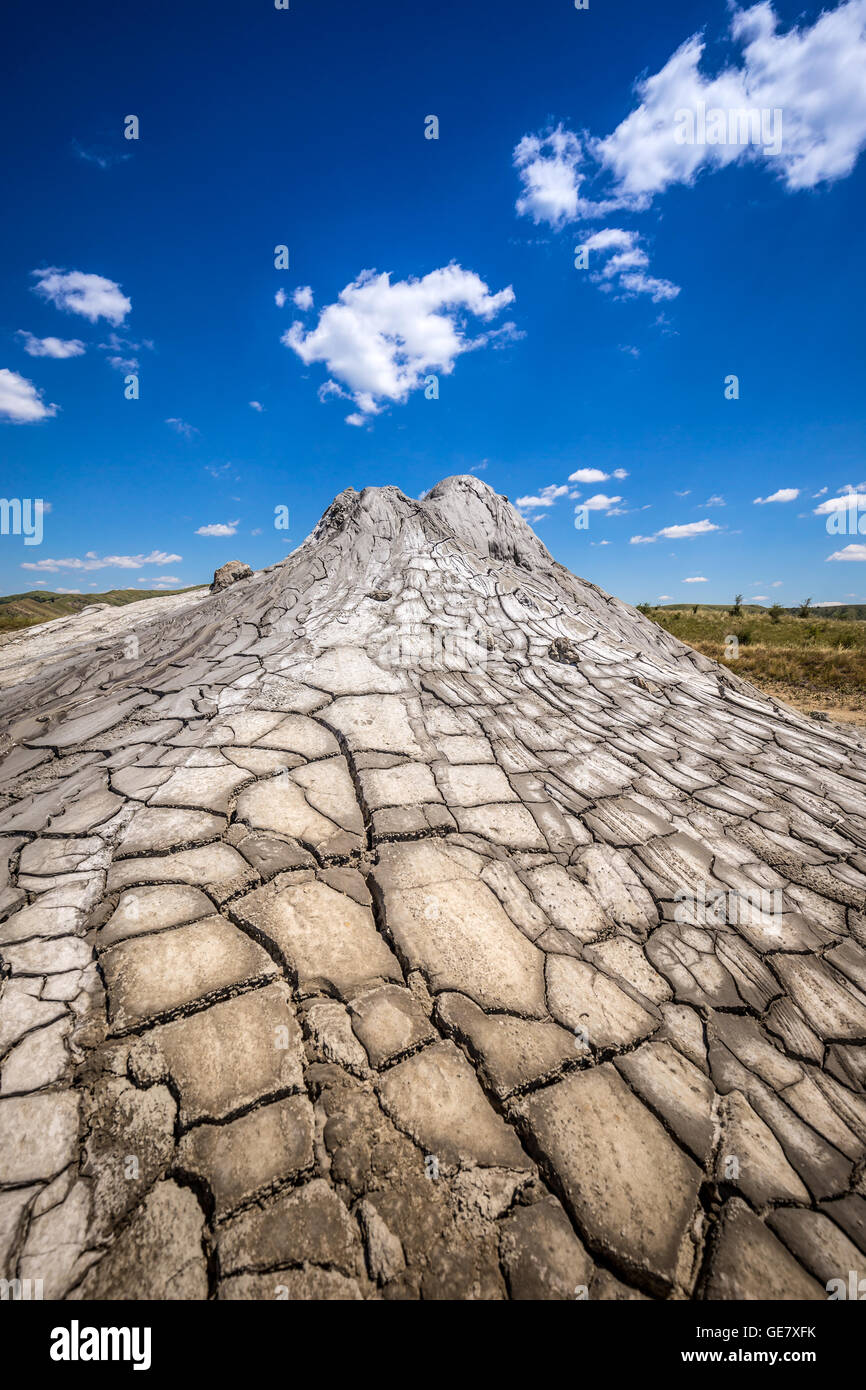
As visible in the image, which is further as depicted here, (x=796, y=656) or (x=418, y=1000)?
(x=796, y=656)

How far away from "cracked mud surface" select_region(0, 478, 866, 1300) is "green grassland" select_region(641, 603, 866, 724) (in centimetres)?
570

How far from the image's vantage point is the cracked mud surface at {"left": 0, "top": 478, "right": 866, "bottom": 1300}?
3.53ft

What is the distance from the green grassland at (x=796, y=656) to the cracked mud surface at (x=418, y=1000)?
5.70 metres

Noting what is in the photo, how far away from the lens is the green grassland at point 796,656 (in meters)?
9.09

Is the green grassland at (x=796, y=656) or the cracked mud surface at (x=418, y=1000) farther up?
the green grassland at (x=796, y=656)

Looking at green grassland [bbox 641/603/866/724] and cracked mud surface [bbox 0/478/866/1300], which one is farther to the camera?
green grassland [bbox 641/603/866/724]

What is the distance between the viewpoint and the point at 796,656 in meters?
11.7

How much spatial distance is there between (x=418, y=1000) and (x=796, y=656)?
13.6m

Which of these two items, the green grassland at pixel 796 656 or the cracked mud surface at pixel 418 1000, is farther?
the green grassland at pixel 796 656

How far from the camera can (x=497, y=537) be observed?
512 centimetres

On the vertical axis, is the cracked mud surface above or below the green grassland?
below

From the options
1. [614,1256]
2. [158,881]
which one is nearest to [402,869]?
[158,881]

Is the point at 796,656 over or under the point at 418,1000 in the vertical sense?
over

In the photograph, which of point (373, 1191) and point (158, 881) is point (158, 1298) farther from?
point (158, 881)
